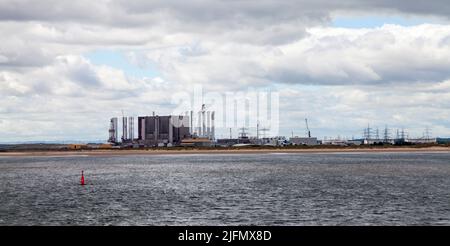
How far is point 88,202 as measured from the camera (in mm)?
71500

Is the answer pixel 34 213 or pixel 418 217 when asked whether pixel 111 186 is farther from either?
pixel 418 217

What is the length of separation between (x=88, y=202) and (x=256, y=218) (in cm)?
2566

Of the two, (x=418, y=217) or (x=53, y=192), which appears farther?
(x=53, y=192)

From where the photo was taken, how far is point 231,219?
5362 cm
